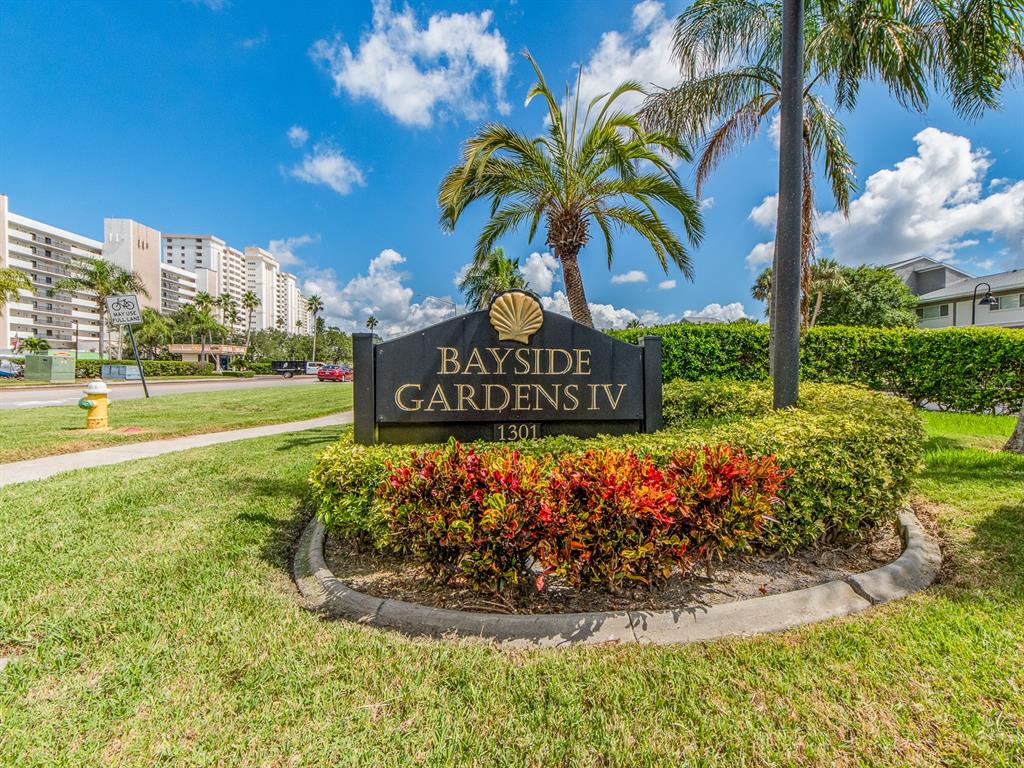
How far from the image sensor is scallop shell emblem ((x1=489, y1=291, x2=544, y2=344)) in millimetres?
4148

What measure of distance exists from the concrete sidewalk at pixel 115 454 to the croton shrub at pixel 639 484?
5141 millimetres

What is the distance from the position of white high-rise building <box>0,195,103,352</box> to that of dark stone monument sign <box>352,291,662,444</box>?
85.6 metres

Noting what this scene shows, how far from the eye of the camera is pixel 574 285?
876 cm

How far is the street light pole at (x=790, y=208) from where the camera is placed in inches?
195

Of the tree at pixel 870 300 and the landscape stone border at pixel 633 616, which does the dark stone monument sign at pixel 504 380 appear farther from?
the tree at pixel 870 300

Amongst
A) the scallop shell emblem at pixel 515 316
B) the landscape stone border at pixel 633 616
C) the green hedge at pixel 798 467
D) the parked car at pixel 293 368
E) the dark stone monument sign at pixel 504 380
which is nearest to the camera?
the landscape stone border at pixel 633 616

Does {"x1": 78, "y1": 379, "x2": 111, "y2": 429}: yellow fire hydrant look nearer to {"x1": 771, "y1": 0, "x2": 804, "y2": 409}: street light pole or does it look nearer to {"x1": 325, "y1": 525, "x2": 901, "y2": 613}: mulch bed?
{"x1": 325, "y1": 525, "x2": 901, "y2": 613}: mulch bed

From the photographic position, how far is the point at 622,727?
1764 millimetres

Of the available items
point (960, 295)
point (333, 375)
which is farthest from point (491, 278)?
point (960, 295)

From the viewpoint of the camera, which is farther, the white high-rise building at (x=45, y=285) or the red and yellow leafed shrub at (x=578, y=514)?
the white high-rise building at (x=45, y=285)

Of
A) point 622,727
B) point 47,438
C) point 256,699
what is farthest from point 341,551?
point 47,438

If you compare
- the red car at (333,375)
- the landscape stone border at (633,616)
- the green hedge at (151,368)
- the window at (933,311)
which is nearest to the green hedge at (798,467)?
the landscape stone border at (633,616)

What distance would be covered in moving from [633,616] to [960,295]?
149 feet

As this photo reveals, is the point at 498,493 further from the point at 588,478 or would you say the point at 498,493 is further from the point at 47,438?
the point at 47,438
